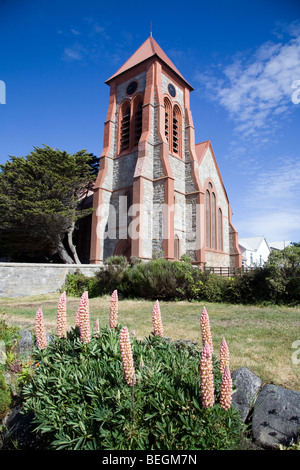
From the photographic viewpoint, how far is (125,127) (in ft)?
84.8

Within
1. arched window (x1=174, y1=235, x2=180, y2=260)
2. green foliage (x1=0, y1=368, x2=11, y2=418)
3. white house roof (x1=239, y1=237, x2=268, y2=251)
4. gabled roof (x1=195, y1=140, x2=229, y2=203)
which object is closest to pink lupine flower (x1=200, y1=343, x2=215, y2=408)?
green foliage (x1=0, y1=368, x2=11, y2=418)

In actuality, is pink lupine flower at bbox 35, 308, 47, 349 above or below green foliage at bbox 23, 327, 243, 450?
above

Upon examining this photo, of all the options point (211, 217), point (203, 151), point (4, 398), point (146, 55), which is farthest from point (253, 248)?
point (4, 398)

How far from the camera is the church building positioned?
21172mm

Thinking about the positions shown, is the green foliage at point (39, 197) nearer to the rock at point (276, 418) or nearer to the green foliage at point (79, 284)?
the green foliage at point (79, 284)

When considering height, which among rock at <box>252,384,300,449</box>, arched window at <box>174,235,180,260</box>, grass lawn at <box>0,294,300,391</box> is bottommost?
rock at <box>252,384,300,449</box>

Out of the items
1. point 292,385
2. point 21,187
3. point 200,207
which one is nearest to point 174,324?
point 292,385

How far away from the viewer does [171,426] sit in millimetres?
2051

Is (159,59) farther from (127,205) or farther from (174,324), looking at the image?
(174,324)

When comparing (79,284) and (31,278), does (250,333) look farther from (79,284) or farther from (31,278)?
(31,278)

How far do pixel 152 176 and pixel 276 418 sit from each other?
20.8 meters

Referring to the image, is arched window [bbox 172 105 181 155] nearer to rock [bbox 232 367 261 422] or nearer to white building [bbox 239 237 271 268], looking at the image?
rock [bbox 232 367 261 422]

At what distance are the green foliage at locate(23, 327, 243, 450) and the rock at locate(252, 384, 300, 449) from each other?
16.9 inches
